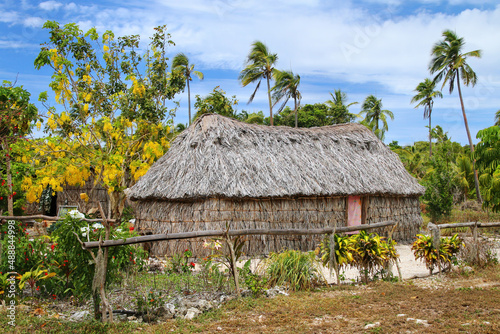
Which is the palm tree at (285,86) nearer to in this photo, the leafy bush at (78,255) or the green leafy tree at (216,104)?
the green leafy tree at (216,104)

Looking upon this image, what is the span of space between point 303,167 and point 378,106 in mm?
25360

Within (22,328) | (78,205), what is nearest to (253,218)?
(22,328)

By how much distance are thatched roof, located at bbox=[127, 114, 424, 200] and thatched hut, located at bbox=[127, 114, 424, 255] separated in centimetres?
3

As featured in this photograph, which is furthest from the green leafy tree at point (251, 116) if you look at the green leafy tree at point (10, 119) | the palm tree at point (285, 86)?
the green leafy tree at point (10, 119)

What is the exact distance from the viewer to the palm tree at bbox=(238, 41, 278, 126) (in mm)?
25438

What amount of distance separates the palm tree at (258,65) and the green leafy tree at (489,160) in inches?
454

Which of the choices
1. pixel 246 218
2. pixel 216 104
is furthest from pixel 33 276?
pixel 216 104

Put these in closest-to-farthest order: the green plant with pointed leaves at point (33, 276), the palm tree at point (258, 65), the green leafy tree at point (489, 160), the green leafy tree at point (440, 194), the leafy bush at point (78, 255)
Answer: the leafy bush at point (78, 255), the green plant with pointed leaves at point (33, 276), the green leafy tree at point (489, 160), the green leafy tree at point (440, 194), the palm tree at point (258, 65)

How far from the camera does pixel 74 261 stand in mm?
5574

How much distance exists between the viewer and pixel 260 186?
37.6ft

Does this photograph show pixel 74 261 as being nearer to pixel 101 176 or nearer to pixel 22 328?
pixel 22 328

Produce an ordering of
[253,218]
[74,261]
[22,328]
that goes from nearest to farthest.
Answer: [22,328], [74,261], [253,218]

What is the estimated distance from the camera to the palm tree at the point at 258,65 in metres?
25.4

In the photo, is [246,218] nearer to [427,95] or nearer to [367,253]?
[367,253]
